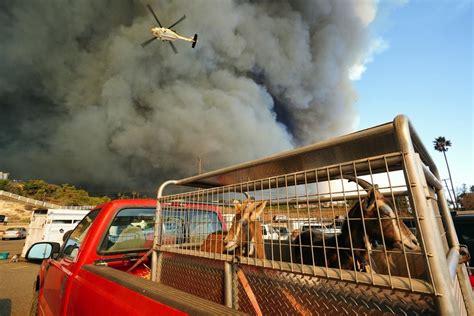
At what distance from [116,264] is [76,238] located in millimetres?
764

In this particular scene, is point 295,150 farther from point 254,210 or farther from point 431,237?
point 431,237

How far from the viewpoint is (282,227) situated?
1.79 meters

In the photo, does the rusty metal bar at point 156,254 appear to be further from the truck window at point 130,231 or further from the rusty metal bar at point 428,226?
the rusty metal bar at point 428,226

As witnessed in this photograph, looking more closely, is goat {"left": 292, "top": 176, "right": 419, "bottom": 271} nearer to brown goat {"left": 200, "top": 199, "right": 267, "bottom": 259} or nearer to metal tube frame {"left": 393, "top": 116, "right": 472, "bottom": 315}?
metal tube frame {"left": 393, "top": 116, "right": 472, "bottom": 315}

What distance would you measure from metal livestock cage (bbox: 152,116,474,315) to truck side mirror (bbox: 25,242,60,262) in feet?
5.85

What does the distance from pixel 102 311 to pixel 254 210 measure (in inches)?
50.5

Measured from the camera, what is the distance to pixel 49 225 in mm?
11242

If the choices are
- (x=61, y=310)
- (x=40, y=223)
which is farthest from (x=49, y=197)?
(x=61, y=310)

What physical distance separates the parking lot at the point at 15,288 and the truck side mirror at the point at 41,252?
3.49m

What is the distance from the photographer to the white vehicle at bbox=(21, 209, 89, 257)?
442 inches

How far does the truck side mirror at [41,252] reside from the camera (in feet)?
10.1

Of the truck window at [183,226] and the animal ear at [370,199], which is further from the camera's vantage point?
the truck window at [183,226]

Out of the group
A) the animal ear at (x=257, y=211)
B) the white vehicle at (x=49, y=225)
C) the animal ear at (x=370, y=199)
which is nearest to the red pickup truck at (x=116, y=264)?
the animal ear at (x=257, y=211)

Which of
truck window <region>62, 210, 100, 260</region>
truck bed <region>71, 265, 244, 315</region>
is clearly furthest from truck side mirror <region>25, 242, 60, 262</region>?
truck bed <region>71, 265, 244, 315</region>
